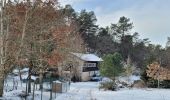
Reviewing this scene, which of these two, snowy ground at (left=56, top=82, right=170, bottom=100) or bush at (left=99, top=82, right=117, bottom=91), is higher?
A: bush at (left=99, top=82, right=117, bottom=91)

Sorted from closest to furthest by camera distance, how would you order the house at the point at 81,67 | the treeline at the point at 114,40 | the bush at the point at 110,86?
the bush at the point at 110,86 → the house at the point at 81,67 → the treeline at the point at 114,40

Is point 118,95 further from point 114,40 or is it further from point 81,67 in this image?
point 114,40

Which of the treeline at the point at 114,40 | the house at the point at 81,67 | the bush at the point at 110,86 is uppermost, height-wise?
the treeline at the point at 114,40

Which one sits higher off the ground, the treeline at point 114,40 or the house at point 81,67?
the treeline at point 114,40

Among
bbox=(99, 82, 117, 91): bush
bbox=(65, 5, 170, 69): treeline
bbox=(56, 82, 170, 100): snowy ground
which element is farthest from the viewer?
bbox=(65, 5, 170, 69): treeline

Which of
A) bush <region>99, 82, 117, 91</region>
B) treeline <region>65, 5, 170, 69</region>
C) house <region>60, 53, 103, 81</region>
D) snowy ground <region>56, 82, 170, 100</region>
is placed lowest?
snowy ground <region>56, 82, 170, 100</region>

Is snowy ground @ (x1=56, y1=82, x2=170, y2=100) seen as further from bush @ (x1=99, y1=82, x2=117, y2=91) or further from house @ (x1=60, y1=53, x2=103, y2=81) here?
house @ (x1=60, y1=53, x2=103, y2=81)

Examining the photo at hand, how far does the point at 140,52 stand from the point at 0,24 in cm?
9077

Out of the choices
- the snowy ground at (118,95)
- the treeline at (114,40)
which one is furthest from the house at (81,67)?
the snowy ground at (118,95)

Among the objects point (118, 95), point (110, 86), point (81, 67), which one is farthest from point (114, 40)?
point (118, 95)

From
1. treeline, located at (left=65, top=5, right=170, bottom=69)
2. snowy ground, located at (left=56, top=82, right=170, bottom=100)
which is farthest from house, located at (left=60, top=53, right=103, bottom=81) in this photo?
snowy ground, located at (left=56, top=82, right=170, bottom=100)

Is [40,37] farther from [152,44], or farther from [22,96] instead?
[152,44]

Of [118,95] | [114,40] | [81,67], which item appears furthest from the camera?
[114,40]

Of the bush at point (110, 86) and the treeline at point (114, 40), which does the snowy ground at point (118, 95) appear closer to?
the bush at point (110, 86)
